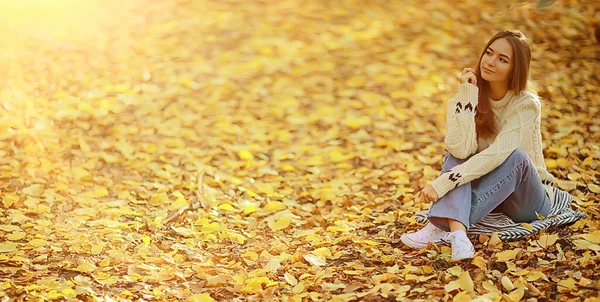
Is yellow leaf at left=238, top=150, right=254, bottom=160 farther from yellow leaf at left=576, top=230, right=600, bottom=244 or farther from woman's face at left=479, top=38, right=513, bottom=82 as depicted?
yellow leaf at left=576, top=230, right=600, bottom=244

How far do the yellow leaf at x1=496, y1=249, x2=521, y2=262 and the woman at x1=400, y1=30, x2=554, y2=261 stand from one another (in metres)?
0.12

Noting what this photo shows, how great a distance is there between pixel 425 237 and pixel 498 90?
0.75 metres

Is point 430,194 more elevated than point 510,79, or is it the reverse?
point 510,79

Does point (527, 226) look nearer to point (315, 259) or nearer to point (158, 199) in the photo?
point (315, 259)

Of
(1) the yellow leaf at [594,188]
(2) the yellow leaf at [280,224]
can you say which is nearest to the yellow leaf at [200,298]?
(2) the yellow leaf at [280,224]

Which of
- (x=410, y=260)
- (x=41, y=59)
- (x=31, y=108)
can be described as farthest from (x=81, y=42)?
(x=410, y=260)

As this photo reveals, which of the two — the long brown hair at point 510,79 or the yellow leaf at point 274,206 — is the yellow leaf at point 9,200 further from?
the long brown hair at point 510,79

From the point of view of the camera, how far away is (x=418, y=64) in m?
5.90

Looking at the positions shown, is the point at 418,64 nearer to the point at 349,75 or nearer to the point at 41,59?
the point at 349,75

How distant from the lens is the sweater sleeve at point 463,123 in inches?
119

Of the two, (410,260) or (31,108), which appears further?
(31,108)

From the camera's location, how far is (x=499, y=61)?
3045mm

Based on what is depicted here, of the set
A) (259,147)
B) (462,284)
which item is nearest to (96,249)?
(462,284)

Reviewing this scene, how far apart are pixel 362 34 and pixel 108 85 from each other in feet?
7.89
